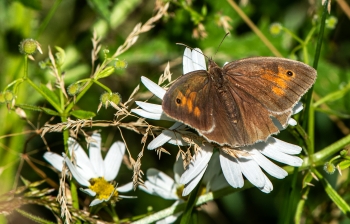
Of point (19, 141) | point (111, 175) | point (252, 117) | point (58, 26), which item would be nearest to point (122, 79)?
point (58, 26)

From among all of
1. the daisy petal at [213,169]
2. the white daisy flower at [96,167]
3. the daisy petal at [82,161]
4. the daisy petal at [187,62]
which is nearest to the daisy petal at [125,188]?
the white daisy flower at [96,167]

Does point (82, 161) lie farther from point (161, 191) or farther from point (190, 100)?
point (190, 100)

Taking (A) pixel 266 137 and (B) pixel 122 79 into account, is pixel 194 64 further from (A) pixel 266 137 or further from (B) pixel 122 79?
(B) pixel 122 79

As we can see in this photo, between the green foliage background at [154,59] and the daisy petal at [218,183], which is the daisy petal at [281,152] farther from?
the green foliage background at [154,59]

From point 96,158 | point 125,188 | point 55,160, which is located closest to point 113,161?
point 96,158

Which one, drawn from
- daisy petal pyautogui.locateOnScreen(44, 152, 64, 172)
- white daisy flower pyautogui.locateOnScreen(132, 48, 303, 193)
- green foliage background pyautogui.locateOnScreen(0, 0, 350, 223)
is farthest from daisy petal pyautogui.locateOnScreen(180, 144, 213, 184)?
green foliage background pyautogui.locateOnScreen(0, 0, 350, 223)

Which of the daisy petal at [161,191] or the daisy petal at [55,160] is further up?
the daisy petal at [55,160]

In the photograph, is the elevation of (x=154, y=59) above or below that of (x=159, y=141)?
above
